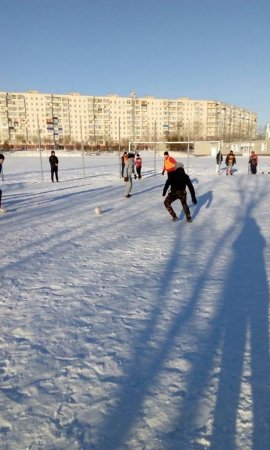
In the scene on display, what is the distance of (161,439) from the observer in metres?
1.81

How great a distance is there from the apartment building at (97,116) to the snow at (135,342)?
297ft

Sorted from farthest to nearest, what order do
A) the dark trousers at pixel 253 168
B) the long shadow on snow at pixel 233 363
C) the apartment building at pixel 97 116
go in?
the apartment building at pixel 97 116, the dark trousers at pixel 253 168, the long shadow on snow at pixel 233 363

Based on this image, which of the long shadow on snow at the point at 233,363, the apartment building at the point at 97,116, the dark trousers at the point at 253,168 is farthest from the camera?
the apartment building at the point at 97,116

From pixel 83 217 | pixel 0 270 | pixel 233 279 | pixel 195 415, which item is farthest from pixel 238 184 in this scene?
pixel 195 415

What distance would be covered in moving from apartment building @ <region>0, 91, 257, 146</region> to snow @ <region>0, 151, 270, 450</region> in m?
90.5

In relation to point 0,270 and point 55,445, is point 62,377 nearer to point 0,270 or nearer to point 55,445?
point 55,445

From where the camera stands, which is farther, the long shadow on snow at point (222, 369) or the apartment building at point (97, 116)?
the apartment building at point (97, 116)

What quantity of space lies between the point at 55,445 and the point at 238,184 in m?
14.0

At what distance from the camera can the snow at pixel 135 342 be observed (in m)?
1.89

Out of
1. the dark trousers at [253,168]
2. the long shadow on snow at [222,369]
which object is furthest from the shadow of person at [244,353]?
the dark trousers at [253,168]

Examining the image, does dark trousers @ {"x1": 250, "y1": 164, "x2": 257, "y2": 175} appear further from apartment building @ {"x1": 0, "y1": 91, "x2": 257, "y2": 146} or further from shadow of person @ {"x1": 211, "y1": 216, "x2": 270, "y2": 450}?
apartment building @ {"x1": 0, "y1": 91, "x2": 257, "y2": 146}

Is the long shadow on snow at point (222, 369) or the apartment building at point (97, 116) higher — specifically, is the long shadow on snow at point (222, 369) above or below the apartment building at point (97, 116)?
below

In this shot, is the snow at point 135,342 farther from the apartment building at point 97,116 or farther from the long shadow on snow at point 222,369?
the apartment building at point 97,116

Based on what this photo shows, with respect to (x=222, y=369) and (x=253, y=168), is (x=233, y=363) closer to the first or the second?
(x=222, y=369)
